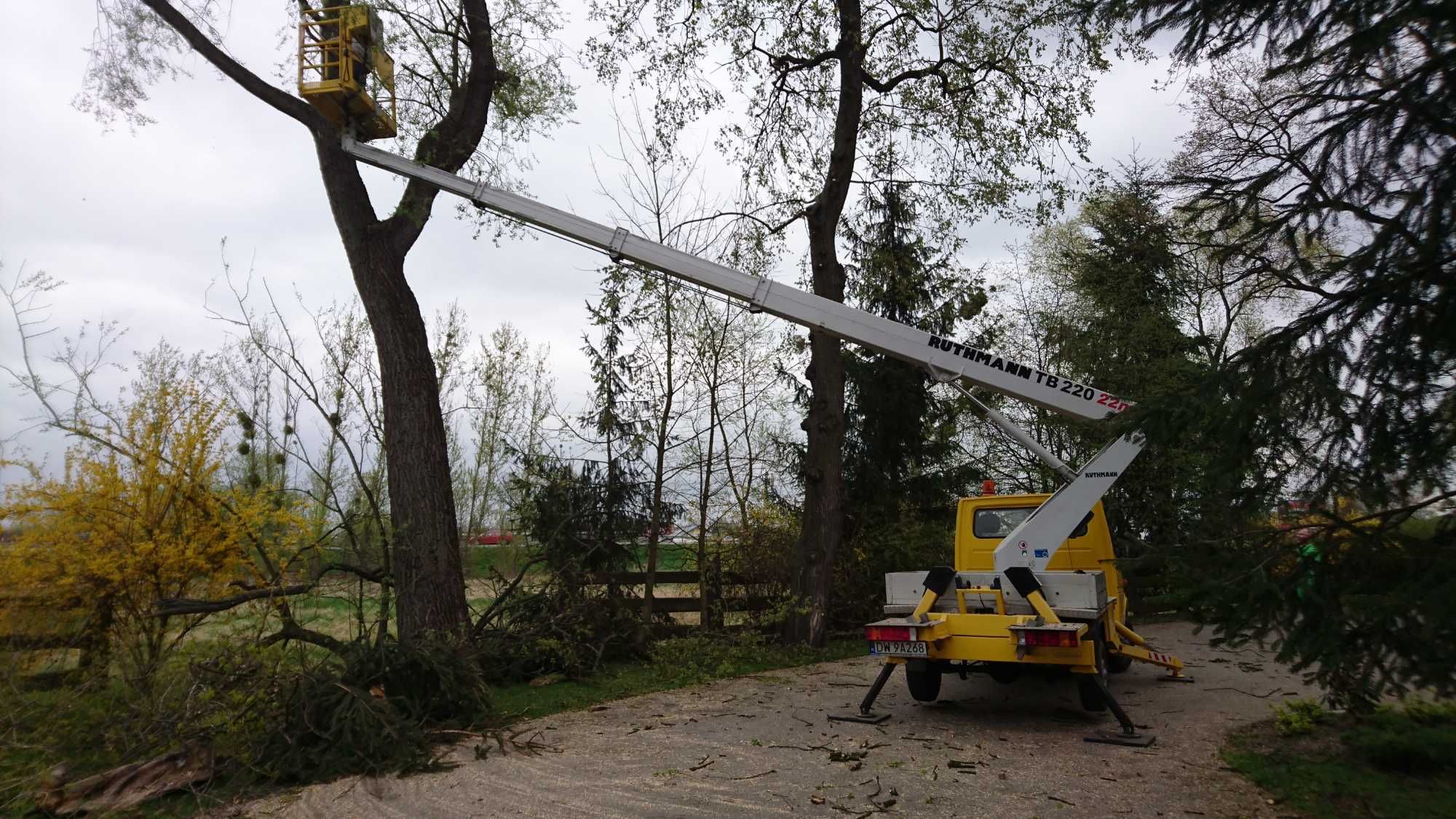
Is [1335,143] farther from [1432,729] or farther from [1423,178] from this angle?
[1432,729]

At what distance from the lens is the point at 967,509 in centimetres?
1059

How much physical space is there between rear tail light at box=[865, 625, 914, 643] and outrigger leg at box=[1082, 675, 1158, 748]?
1661 mm

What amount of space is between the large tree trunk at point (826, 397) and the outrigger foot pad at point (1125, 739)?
19.3ft

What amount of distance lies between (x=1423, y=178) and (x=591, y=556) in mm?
10437

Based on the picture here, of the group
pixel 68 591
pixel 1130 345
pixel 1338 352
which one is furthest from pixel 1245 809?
pixel 1130 345

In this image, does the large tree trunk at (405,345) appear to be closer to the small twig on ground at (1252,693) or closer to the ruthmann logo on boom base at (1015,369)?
the ruthmann logo on boom base at (1015,369)

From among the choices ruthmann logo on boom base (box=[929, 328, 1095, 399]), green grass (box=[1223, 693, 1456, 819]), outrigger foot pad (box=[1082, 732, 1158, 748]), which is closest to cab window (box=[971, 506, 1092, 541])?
ruthmann logo on boom base (box=[929, 328, 1095, 399])

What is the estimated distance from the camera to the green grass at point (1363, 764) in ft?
17.3

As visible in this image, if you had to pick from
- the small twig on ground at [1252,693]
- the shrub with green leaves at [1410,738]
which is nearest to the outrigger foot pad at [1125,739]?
the shrub with green leaves at [1410,738]

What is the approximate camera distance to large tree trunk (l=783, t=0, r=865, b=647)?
13.3 metres

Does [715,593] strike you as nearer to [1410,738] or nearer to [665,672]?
[665,672]

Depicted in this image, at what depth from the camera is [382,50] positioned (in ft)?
37.5

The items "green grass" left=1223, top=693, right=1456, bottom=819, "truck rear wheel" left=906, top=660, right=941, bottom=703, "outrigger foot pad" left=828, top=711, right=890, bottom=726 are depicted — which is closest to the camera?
"green grass" left=1223, top=693, right=1456, bottom=819

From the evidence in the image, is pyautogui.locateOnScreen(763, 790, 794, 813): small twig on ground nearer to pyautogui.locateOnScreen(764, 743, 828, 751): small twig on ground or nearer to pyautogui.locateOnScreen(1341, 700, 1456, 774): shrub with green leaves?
pyautogui.locateOnScreen(764, 743, 828, 751): small twig on ground
